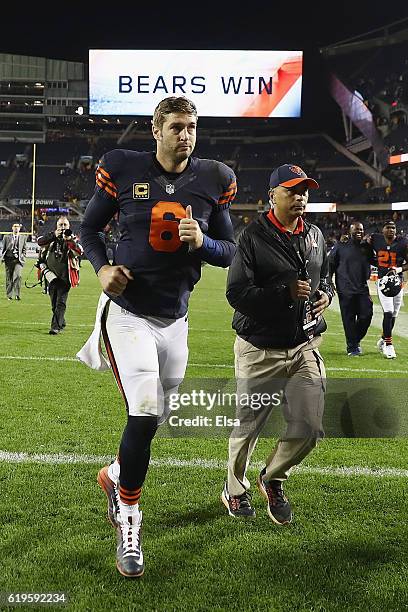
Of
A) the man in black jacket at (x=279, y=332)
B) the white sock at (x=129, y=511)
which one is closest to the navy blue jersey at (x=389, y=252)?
the man in black jacket at (x=279, y=332)

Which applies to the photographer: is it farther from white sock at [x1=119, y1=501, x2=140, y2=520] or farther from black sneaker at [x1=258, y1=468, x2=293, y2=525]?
white sock at [x1=119, y1=501, x2=140, y2=520]

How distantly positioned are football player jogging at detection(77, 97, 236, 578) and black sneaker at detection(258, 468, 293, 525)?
77 cm

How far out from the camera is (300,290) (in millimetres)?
3211

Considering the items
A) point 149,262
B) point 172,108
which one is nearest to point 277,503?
point 149,262

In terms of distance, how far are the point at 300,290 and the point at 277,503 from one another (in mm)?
1094

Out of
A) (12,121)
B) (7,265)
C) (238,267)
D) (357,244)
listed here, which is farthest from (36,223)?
(238,267)

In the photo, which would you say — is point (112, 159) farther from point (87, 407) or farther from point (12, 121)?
point (12, 121)

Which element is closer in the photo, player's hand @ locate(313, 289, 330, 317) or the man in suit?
player's hand @ locate(313, 289, 330, 317)

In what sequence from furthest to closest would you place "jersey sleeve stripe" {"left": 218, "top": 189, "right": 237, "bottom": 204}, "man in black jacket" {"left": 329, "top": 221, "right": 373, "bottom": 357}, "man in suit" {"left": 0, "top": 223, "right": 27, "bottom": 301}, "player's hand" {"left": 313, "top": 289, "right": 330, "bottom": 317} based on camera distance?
"man in suit" {"left": 0, "top": 223, "right": 27, "bottom": 301}
"man in black jacket" {"left": 329, "top": 221, "right": 373, "bottom": 357}
"player's hand" {"left": 313, "top": 289, "right": 330, "bottom": 317}
"jersey sleeve stripe" {"left": 218, "top": 189, "right": 237, "bottom": 204}

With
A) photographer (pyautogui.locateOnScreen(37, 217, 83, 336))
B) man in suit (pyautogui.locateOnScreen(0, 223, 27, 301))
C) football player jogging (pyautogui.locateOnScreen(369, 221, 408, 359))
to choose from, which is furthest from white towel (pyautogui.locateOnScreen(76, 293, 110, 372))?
man in suit (pyautogui.locateOnScreen(0, 223, 27, 301))

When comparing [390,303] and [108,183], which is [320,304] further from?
[390,303]

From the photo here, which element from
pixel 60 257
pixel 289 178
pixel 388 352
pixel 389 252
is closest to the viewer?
pixel 289 178

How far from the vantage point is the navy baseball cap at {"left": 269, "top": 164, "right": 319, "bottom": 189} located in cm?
338

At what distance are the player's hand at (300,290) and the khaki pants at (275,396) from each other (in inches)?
14.0
